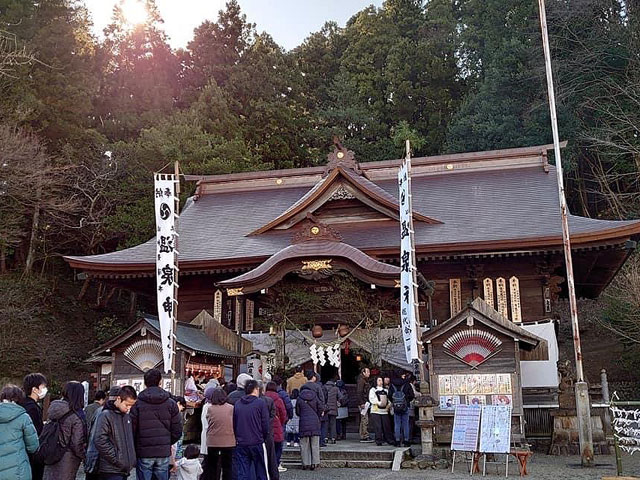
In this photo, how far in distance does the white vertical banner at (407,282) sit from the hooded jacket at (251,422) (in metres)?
3.93

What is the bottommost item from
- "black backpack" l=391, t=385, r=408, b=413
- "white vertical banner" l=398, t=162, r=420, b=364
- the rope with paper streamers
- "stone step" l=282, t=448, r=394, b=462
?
"stone step" l=282, t=448, r=394, b=462

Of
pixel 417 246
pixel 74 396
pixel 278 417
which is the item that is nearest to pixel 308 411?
pixel 278 417

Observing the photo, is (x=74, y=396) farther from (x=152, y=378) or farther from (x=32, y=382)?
(x=152, y=378)

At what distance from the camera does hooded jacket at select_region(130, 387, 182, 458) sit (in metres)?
5.86

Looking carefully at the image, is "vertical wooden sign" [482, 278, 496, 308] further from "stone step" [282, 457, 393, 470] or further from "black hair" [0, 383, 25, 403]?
"black hair" [0, 383, 25, 403]

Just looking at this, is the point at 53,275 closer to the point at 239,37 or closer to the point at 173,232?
the point at 173,232

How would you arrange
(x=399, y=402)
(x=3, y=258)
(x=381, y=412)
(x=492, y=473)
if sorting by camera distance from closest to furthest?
(x=492, y=473) < (x=399, y=402) < (x=381, y=412) < (x=3, y=258)

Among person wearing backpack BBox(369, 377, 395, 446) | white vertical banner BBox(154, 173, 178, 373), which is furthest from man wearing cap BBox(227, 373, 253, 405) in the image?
white vertical banner BBox(154, 173, 178, 373)

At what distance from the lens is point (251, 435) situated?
22.9 feet

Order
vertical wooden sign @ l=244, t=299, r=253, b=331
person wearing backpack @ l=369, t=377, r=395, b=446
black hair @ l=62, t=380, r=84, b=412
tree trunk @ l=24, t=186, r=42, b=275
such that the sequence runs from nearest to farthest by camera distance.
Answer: black hair @ l=62, t=380, r=84, b=412, person wearing backpack @ l=369, t=377, r=395, b=446, vertical wooden sign @ l=244, t=299, r=253, b=331, tree trunk @ l=24, t=186, r=42, b=275

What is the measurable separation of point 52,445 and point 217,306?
10.9m

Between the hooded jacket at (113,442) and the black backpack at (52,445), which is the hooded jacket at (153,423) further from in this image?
the black backpack at (52,445)

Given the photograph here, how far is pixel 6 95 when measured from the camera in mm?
22594

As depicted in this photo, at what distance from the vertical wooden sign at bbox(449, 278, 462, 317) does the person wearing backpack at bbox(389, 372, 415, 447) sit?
14.0 ft
